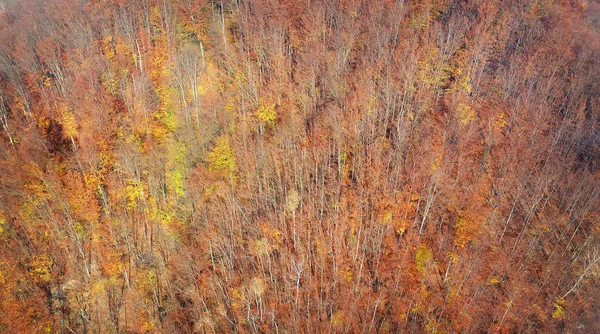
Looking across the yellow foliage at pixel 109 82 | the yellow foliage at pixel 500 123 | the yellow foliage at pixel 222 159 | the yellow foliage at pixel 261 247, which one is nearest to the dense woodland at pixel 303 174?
the yellow foliage at pixel 261 247

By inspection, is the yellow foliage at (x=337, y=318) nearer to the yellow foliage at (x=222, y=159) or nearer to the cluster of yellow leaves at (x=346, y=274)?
the cluster of yellow leaves at (x=346, y=274)

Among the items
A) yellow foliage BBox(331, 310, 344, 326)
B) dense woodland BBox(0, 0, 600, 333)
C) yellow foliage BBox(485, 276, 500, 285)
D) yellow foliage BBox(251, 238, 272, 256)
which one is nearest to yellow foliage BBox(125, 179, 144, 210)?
dense woodland BBox(0, 0, 600, 333)

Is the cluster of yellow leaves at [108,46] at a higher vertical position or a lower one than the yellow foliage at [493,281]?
higher

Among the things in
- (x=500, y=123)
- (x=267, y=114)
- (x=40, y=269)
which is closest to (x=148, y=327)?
(x=40, y=269)

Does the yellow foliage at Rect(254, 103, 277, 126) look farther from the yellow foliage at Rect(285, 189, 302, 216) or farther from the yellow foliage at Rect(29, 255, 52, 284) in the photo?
the yellow foliage at Rect(29, 255, 52, 284)

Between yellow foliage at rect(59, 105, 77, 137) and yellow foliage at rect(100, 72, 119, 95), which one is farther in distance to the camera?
yellow foliage at rect(100, 72, 119, 95)

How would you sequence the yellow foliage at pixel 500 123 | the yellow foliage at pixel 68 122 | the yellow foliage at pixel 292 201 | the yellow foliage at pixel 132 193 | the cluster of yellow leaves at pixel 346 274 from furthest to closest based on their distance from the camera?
the yellow foliage at pixel 68 122 → the yellow foliage at pixel 500 123 → the yellow foliage at pixel 132 193 → the yellow foliage at pixel 292 201 → the cluster of yellow leaves at pixel 346 274

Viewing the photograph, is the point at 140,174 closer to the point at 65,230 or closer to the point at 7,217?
the point at 65,230

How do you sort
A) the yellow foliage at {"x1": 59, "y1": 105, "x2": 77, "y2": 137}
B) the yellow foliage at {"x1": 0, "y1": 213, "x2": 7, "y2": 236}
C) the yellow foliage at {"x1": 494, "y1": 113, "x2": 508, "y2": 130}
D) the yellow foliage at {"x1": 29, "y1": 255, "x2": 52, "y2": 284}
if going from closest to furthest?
the yellow foliage at {"x1": 29, "y1": 255, "x2": 52, "y2": 284}, the yellow foliage at {"x1": 0, "y1": 213, "x2": 7, "y2": 236}, the yellow foliage at {"x1": 494, "y1": 113, "x2": 508, "y2": 130}, the yellow foliage at {"x1": 59, "y1": 105, "x2": 77, "y2": 137}

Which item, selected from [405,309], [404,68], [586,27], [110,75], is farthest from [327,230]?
[586,27]
